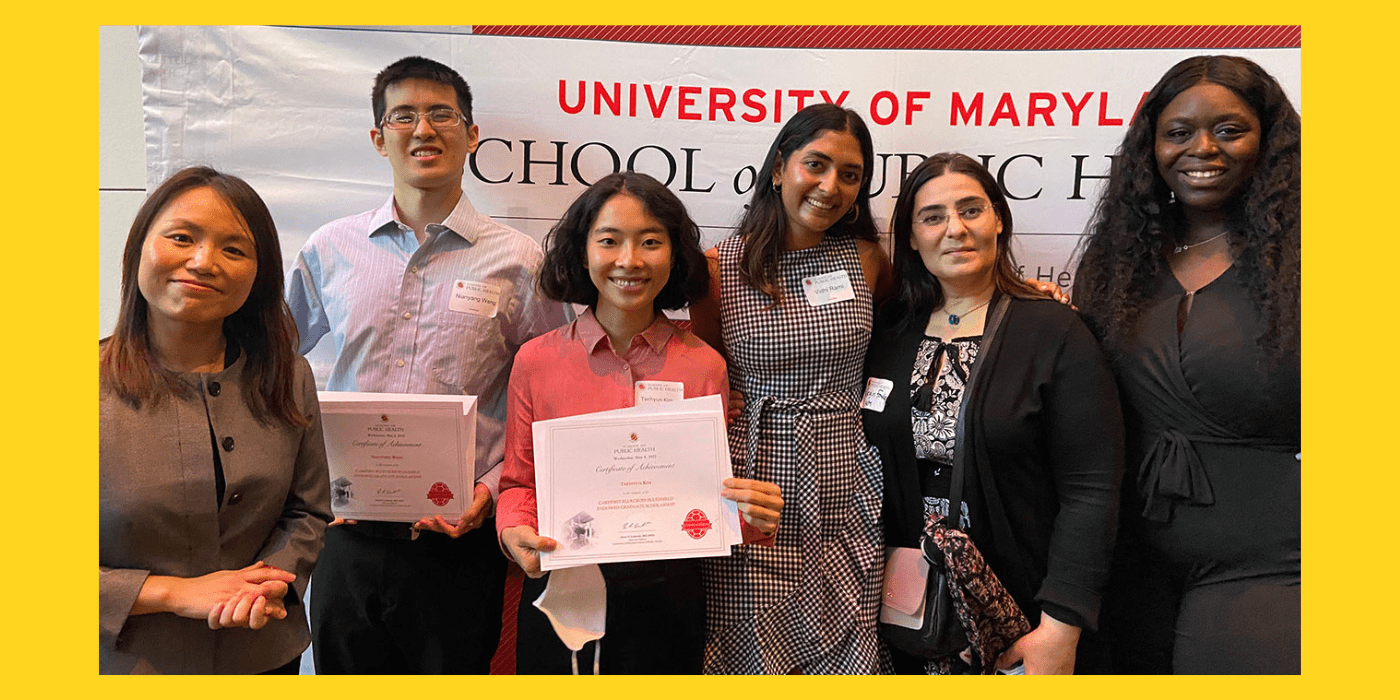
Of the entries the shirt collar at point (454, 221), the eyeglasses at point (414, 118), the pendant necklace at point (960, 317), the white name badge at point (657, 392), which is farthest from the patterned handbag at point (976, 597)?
the eyeglasses at point (414, 118)

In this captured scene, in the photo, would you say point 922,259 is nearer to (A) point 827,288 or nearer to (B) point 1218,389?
(A) point 827,288

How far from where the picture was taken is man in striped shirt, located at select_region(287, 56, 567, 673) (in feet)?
8.86

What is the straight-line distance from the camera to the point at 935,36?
3221 mm

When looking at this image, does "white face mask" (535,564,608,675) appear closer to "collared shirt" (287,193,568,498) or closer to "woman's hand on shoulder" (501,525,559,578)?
"woman's hand on shoulder" (501,525,559,578)

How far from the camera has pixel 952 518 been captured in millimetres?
2482

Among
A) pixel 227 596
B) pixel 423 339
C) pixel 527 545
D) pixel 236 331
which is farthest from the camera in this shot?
pixel 423 339

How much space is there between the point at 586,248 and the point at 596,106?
3.02 ft

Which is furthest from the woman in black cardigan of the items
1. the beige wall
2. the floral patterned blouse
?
the beige wall

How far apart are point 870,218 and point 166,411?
2.17 meters

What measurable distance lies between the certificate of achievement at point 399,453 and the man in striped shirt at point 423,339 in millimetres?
83

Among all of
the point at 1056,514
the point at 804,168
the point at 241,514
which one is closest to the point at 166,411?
the point at 241,514

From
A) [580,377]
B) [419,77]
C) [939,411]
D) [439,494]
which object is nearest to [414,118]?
[419,77]

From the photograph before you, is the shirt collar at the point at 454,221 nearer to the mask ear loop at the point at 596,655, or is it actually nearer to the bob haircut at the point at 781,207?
the bob haircut at the point at 781,207

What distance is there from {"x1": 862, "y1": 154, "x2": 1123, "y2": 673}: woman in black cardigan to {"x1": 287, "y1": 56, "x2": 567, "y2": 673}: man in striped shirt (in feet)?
4.10
